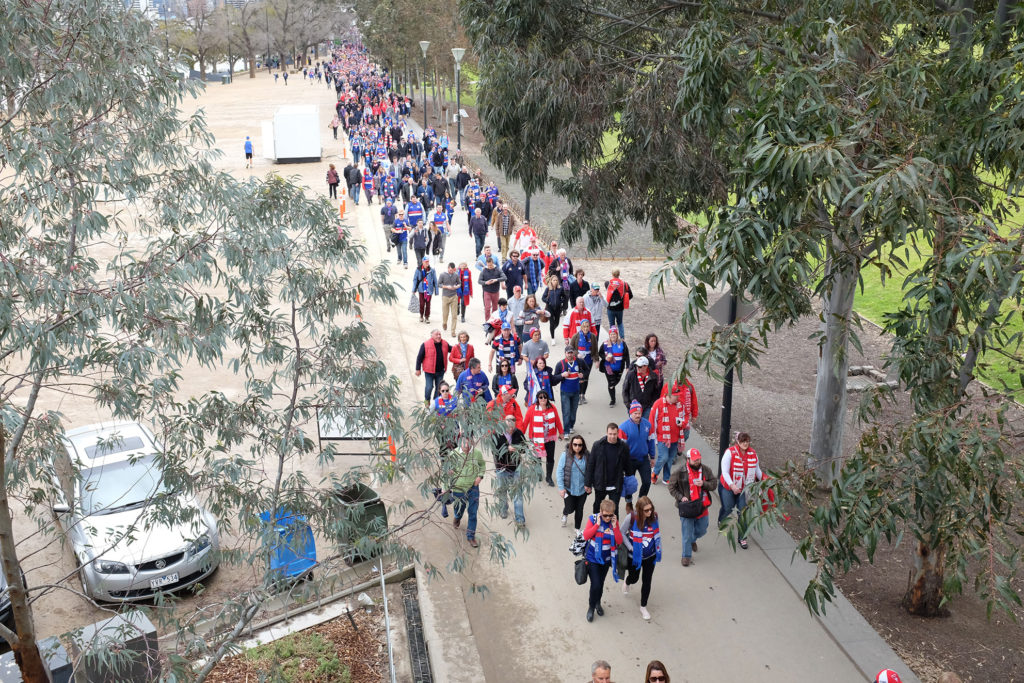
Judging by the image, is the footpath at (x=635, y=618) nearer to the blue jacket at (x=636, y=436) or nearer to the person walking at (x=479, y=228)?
the blue jacket at (x=636, y=436)

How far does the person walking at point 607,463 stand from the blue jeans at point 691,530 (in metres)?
0.87

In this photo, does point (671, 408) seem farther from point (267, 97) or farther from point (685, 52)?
point (267, 97)

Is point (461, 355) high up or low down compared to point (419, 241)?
down

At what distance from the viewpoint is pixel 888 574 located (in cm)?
1087

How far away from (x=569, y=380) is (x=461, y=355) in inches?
67.9

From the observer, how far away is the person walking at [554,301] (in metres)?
17.5

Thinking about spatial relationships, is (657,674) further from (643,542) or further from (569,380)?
(569,380)

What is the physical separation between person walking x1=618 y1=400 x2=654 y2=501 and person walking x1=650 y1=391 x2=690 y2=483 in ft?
1.74

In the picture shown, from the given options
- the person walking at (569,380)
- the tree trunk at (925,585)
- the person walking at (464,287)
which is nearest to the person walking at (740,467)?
the tree trunk at (925,585)

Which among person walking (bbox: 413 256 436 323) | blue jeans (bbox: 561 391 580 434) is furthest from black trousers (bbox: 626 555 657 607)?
person walking (bbox: 413 256 436 323)

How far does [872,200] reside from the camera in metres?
6.79

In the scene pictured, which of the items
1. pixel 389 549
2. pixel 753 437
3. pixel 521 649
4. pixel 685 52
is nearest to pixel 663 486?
pixel 753 437

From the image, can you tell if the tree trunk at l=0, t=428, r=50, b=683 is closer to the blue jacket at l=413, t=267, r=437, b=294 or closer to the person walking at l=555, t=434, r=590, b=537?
the person walking at l=555, t=434, r=590, b=537

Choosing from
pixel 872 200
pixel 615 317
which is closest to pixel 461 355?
pixel 615 317
